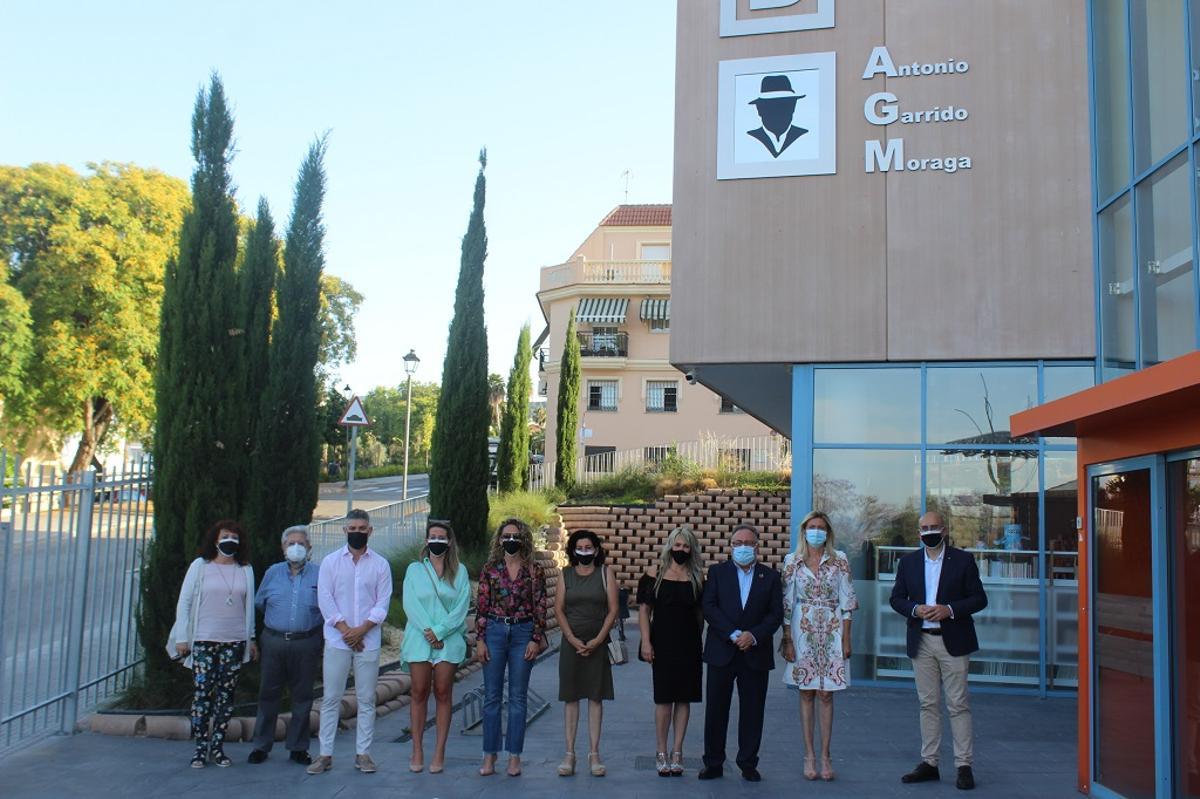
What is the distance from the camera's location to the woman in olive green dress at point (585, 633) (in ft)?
23.1

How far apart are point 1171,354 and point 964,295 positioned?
155 inches

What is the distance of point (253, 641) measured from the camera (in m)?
7.61

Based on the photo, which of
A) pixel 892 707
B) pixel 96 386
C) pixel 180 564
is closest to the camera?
pixel 180 564

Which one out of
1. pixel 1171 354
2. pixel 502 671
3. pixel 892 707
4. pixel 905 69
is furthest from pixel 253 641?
pixel 905 69

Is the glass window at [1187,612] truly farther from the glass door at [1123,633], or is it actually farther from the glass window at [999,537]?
the glass window at [999,537]

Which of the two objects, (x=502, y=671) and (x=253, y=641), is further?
(x=253, y=641)

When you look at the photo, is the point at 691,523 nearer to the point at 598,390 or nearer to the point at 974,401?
the point at 974,401

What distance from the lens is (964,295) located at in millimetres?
11133

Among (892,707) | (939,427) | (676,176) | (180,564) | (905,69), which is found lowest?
(892,707)

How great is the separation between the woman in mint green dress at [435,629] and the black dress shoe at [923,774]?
3.26 m

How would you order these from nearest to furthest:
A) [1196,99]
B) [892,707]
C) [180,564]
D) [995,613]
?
1. [1196,99]
2. [180,564]
3. [892,707]
4. [995,613]

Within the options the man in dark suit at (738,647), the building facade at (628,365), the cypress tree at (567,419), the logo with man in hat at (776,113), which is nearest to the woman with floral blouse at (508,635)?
the man in dark suit at (738,647)

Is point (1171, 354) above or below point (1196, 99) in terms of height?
below

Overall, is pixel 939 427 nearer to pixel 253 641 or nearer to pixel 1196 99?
pixel 1196 99
